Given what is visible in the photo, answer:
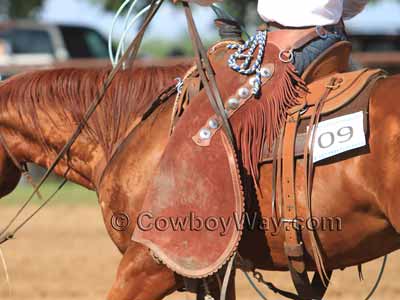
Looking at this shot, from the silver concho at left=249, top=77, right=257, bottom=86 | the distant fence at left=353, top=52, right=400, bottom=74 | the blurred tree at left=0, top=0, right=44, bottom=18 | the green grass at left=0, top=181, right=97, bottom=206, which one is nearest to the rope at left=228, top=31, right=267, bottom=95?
the silver concho at left=249, top=77, right=257, bottom=86

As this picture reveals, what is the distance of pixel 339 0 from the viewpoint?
4.04 meters

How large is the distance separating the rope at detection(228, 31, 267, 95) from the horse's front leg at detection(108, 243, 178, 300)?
2.92 feet

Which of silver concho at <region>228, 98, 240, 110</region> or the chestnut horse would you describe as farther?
silver concho at <region>228, 98, 240, 110</region>

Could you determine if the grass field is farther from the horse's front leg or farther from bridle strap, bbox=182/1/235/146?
bridle strap, bbox=182/1/235/146

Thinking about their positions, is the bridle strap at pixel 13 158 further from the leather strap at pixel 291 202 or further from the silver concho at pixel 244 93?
the leather strap at pixel 291 202

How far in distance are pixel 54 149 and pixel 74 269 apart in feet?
10.7

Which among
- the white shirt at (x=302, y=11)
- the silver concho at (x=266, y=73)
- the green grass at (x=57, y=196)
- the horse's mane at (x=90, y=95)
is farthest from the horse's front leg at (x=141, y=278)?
the green grass at (x=57, y=196)

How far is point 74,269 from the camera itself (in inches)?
303

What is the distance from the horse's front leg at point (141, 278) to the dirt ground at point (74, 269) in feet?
6.37

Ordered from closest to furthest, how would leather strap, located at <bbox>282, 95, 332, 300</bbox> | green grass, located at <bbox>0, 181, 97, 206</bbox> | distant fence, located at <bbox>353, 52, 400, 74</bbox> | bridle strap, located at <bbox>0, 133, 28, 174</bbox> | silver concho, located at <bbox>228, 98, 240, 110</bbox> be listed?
1. leather strap, located at <bbox>282, 95, 332, 300</bbox>
2. silver concho, located at <bbox>228, 98, 240, 110</bbox>
3. bridle strap, located at <bbox>0, 133, 28, 174</bbox>
4. green grass, located at <bbox>0, 181, 97, 206</bbox>
5. distant fence, located at <bbox>353, 52, 400, 74</bbox>

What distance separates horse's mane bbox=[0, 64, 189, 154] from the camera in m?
4.45

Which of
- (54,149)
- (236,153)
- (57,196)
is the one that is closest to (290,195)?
(236,153)

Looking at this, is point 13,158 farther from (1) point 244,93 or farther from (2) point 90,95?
(1) point 244,93

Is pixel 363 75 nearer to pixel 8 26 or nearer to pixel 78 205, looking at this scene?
pixel 78 205
